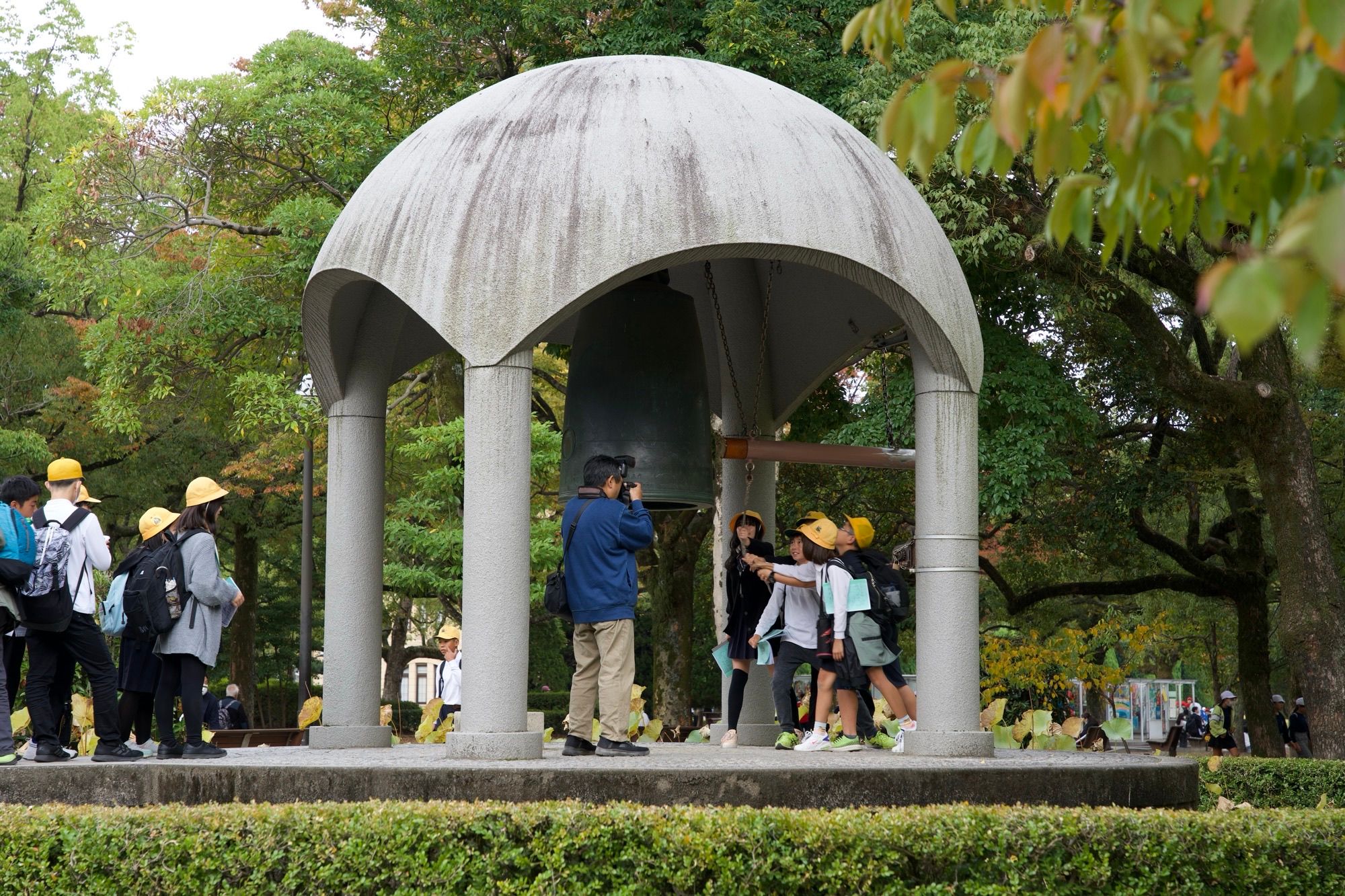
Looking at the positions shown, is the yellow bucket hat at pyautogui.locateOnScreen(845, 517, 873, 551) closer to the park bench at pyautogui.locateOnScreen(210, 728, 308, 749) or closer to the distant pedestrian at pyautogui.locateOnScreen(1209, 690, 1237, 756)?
the park bench at pyautogui.locateOnScreen(210, 728, 308, 749)

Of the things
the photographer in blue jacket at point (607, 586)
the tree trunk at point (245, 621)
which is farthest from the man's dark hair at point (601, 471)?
the tree trunk at point (245, 621)

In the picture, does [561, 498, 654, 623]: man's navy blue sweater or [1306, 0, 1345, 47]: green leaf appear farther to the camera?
[561, 498, 654, 623]: man's navy blue sweater

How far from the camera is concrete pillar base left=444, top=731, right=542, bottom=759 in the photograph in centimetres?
753

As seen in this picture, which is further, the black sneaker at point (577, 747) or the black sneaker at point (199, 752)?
the black sneaker at point (577, 747)

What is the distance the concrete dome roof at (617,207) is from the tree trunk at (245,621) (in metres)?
20.9

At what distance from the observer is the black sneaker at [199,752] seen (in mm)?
8211

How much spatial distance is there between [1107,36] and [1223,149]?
0.72m

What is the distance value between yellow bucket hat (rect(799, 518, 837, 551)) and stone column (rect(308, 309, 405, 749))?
9.69 ft

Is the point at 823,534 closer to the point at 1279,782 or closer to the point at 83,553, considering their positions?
the point at 83,553

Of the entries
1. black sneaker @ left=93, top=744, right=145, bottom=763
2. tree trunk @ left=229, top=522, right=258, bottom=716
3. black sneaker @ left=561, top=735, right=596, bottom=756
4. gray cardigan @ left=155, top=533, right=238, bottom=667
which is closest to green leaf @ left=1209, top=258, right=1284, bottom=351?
black sneaker @ left=561, top=735, right=596, bottom=756

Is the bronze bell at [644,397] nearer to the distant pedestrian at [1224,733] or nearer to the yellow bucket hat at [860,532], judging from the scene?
the yellow bucket hat at [860,532]

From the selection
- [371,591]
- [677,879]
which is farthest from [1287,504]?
[677,879]

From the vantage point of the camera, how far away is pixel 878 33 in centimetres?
414

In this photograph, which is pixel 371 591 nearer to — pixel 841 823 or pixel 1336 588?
pixel 841 823
